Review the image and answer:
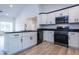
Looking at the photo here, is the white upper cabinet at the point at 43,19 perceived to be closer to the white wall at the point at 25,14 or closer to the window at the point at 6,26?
the white wall at the point at 25,14

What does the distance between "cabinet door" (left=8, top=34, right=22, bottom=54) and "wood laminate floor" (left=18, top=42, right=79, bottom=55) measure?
4.7 inches

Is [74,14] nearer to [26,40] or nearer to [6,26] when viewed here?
[26,40]

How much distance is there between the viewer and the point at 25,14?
1.43 meters

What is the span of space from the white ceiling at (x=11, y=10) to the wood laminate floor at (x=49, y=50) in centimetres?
54

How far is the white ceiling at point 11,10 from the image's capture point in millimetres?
1311

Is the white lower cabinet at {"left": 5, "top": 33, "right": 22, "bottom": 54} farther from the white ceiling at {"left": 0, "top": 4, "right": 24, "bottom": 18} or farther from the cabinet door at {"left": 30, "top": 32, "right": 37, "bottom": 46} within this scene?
the white ceiling at {"left": 0, "top": 4, "right": 24, "bottom": 18}

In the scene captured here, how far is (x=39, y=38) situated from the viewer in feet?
4.88

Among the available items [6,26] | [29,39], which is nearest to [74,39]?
[29,39]

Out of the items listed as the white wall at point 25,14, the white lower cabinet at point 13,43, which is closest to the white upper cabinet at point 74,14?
the white wall at point 25,14

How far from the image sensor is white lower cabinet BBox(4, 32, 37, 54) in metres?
1.39

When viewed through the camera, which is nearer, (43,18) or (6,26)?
(6,26)

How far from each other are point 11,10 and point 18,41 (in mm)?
452

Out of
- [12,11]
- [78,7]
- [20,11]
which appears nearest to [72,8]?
[78,7]

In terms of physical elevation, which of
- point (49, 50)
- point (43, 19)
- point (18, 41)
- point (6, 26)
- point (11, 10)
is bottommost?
point (49, 50)
